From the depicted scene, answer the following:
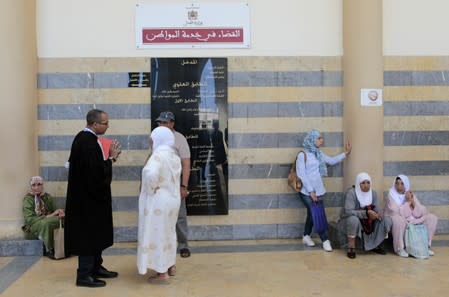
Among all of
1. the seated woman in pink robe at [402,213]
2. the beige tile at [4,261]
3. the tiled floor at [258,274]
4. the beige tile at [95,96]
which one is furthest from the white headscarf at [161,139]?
the seated woman in pink robe at [402,213]

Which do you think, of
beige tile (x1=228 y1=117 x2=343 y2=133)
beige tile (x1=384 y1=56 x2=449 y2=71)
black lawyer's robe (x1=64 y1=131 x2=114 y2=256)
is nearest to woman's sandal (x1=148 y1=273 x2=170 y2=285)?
black lawyer's robe (x1=64 y1=131 x2=114 y2=256)

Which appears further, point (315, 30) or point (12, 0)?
point (315, 30)

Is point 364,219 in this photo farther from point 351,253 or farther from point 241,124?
point 241,124

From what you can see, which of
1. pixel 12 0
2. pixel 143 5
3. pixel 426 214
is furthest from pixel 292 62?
pixel 12 0

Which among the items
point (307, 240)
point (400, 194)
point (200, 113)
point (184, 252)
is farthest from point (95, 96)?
point (400, 194)

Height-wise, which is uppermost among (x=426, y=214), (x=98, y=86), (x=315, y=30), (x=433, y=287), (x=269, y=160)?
(x=315, y=30)

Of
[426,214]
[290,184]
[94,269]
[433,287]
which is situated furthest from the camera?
[290,184]

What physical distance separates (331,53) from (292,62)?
0.52 meters

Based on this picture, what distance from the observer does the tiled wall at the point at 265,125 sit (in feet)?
22.4

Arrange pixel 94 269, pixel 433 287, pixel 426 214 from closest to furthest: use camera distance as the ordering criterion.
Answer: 1. pixel 433 287
2. pixel 94 269
3. pixel 426 214

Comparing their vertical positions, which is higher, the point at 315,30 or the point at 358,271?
the point at 315,30

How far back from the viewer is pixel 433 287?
4945mm

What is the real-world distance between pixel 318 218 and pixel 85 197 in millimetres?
2839

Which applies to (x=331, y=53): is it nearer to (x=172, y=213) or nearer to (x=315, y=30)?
(x=315, y=30)
